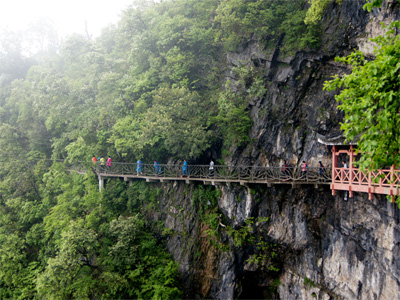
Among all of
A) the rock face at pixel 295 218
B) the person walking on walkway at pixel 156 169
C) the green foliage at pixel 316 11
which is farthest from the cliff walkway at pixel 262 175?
the green foliage at pixel 316 11

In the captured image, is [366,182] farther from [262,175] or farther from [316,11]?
[316,11]

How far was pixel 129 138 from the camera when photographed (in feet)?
53.3

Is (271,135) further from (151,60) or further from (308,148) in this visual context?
(151,60)

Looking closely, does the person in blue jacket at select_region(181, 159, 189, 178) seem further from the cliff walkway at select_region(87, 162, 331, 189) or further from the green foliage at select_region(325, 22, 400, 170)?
the green foliage at select_region(325, 22, 400, 170)

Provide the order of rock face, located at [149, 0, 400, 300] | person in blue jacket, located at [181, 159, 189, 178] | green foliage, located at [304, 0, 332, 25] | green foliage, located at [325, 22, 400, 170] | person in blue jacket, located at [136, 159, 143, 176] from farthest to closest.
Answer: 1. person in blue jacket, located at [136, 159, 143, 176]
2. person in blue jacket, located at [181, 159, 189, 178]
3. green foliage, located at [304, 0, 332, 25]
4. rock face, located at [149, 0, 400, 300]
5. green foliage, located at [325, 22, 400, 170]

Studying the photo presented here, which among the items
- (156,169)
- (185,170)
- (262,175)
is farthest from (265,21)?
(156,169)

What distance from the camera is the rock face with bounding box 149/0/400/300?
10.4m

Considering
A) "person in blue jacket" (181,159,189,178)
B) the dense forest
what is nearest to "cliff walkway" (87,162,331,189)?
"person in blue jacket" (181,159,189,178)

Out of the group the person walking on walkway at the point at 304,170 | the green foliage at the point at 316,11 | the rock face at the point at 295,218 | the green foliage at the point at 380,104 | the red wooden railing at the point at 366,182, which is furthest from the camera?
the green foliage at the point at 316,11

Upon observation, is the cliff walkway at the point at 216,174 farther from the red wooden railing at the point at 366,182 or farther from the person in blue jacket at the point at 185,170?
the red wooden railing at the point at 366,182

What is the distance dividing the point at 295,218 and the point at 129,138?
1027 centimetres

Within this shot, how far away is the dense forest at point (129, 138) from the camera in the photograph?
13273mm

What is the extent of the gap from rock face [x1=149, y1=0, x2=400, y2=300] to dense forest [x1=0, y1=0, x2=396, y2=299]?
79 centimetres

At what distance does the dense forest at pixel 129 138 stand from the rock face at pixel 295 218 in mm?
794
